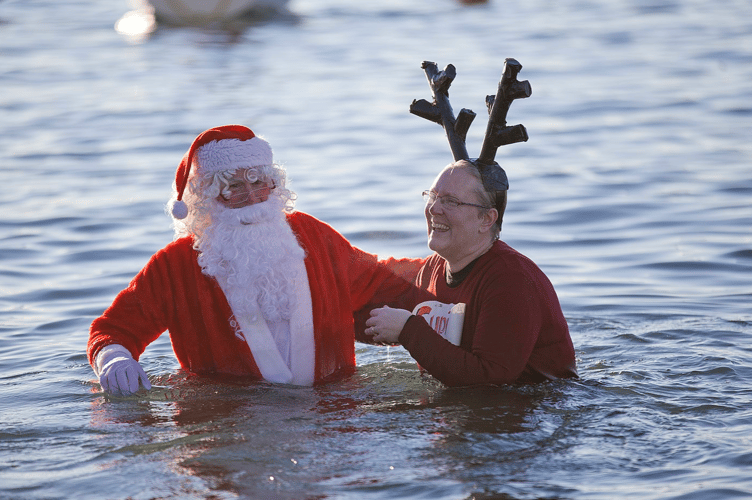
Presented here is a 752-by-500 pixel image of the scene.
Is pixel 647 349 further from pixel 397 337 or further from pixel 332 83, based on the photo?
pixel 332 83

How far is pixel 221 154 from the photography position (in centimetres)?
499

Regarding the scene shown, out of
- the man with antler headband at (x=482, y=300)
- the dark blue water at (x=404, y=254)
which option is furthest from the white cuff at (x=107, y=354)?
the man with antler headband at (x=482, y=300)

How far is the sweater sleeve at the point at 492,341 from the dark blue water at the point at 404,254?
237 mm

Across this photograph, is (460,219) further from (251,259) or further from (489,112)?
(251,259)

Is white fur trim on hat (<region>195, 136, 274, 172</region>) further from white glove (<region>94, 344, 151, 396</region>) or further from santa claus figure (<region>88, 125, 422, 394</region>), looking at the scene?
white glove (<region>94, 344, 151, 396</region>)

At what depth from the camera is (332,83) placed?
736 inches

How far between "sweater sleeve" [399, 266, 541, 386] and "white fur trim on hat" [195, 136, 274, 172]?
3.86ft

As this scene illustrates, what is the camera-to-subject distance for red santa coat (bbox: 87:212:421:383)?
16.2ft

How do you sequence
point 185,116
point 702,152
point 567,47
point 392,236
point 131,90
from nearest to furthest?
1. point 392,236
2. point 702,152
3. point 185,116
4. point 131,90
5. point 567,47

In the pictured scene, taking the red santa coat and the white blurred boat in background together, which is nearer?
the red santa coat

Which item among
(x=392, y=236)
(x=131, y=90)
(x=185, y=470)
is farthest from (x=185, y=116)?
(x=185, y=470)

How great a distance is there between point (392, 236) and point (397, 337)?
414 centimetres

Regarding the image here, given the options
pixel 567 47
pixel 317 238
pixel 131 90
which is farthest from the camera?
pixel 567 47

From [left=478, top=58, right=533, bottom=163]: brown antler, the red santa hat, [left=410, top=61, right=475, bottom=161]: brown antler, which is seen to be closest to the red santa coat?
the red santa hat
